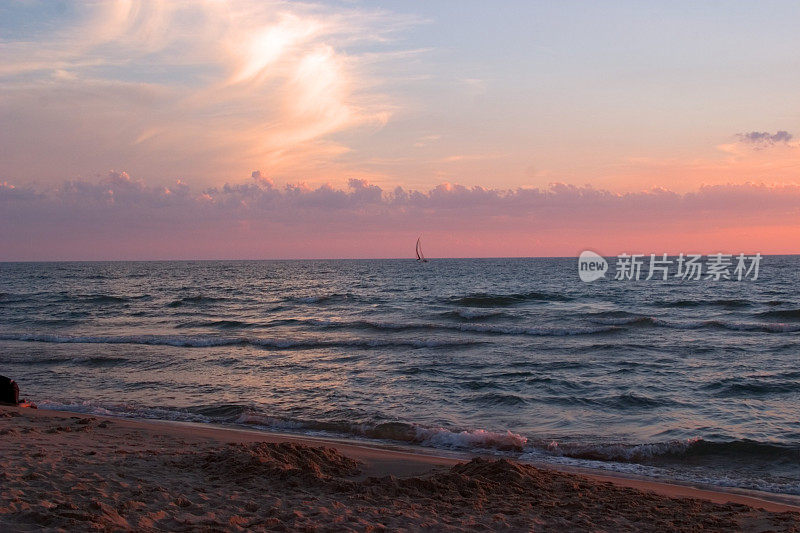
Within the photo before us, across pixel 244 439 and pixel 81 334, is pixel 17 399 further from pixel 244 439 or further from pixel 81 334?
pixel 81 334

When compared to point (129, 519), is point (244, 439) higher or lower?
lower

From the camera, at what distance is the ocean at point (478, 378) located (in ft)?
34.2

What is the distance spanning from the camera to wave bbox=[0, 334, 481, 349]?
23391mm

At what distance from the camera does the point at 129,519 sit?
543cm

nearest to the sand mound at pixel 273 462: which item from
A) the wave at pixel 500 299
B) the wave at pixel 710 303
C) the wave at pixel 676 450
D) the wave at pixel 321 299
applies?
the wave at pixel 676 450

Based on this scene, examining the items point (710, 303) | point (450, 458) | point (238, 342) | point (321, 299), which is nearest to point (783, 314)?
point (710, 303)

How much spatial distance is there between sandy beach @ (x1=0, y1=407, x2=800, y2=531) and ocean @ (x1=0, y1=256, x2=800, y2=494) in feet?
6.90

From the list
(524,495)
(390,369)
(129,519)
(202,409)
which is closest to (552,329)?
(390,369)

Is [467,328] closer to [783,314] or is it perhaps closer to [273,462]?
[783,314]

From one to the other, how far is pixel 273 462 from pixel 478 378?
9.47m

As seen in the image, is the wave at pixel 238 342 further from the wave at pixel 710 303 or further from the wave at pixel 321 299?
the wave at pixel 710 303

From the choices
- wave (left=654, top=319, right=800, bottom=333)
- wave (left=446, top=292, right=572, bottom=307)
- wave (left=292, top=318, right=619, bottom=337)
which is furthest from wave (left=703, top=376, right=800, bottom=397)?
wave (left=446, top=292, right=572, bottom=307)

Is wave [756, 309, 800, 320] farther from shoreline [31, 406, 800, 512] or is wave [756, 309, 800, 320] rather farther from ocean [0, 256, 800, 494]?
shoreline [31, 406, 800, 512]

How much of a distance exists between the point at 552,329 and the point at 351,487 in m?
21.9
